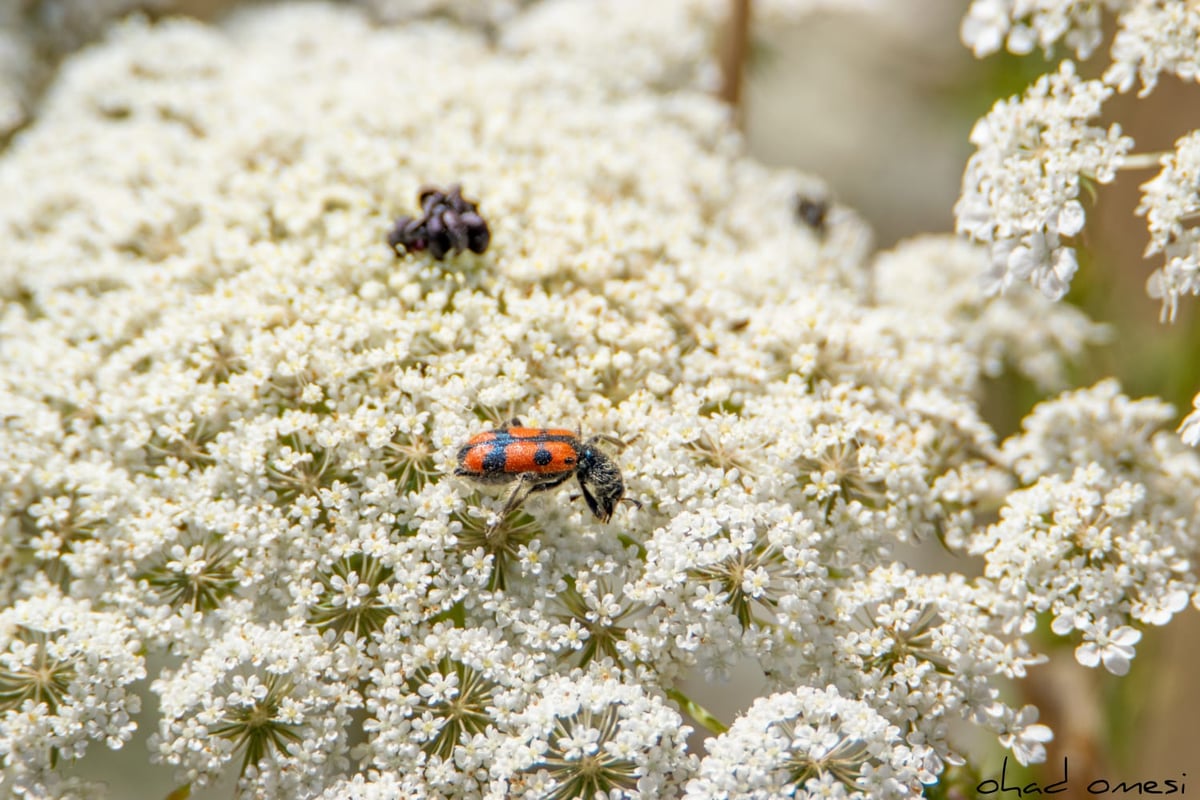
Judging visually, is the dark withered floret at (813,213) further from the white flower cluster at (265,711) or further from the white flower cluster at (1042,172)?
the white flower cluster at (265,711)

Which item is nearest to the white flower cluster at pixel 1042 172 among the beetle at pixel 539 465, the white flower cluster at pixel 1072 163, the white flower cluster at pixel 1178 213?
the white flower cluster at pixel 1072 163

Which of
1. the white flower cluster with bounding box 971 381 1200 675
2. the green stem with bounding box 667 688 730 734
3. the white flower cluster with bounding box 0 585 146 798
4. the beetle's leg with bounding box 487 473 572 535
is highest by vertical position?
the white flower cluster with bounding box 971 381 1200 675

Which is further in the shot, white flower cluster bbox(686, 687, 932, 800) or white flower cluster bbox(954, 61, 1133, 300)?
white flower cluster bbox(954, 61, 1133, 300)

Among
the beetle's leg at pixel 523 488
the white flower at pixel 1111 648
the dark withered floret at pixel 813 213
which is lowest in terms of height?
the white flower at pixel 1111 648

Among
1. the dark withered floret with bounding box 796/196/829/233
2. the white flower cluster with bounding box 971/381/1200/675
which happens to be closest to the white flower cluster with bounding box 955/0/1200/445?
the white flower cluster with bounding box 971/381/1200/675

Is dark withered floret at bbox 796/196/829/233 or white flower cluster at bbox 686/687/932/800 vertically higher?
dark withered floret at bbox 796/196/829/233

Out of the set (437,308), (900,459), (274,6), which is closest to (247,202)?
(437,308)

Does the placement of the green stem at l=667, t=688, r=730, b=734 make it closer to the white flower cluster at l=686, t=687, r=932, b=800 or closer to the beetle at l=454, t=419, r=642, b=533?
the white flower cluster at l=686, t=687, r=932, b=800
